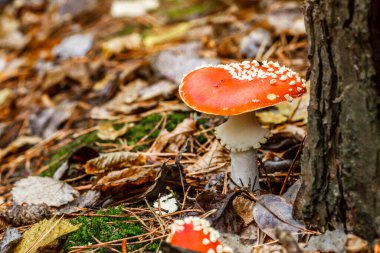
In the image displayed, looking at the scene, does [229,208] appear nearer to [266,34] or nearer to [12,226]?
[12,226]

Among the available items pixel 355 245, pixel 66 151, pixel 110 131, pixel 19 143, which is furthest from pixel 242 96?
pixel 19 143

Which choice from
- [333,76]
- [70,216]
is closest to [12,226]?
[70,216]

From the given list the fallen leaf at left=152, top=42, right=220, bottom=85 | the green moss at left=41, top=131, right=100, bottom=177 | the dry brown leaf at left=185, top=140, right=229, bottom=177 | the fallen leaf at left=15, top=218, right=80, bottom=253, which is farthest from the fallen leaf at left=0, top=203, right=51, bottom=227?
the fallen leaf at left=152, top=42, right=220, bottom=85

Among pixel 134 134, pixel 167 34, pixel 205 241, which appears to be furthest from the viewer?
pixel 167 34

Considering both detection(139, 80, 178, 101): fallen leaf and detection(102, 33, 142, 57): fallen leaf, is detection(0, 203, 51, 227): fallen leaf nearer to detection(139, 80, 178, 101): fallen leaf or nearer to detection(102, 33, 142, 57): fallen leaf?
detection(139, 80, 178, 101): fallen leaf

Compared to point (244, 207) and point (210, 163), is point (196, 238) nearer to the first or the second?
point (244, 207)

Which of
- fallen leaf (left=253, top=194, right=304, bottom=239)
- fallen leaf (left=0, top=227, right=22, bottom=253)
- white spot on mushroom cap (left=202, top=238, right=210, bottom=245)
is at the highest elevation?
Answer: white spot on mushroom cap (left=202, top=238, right=210, bottom=245)
